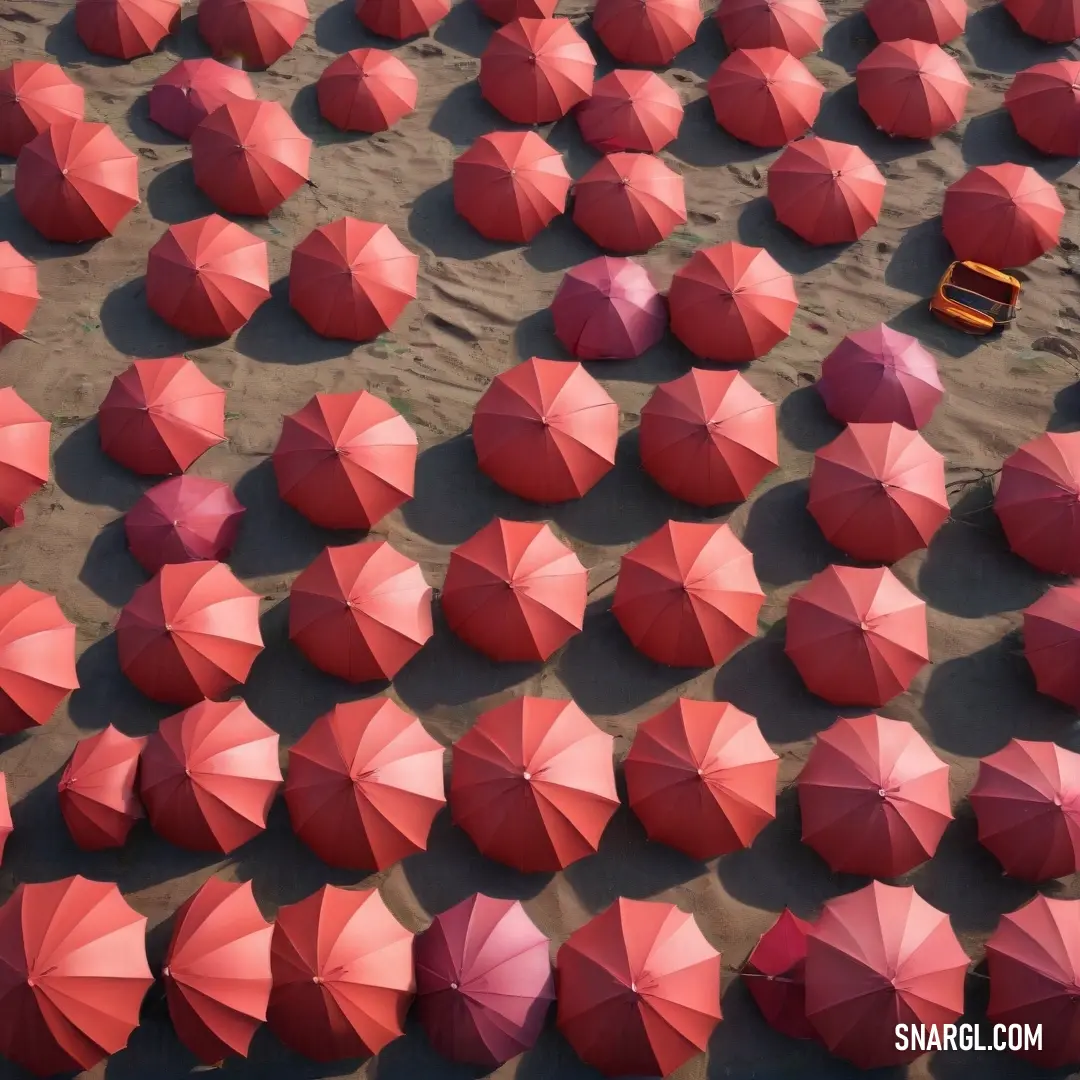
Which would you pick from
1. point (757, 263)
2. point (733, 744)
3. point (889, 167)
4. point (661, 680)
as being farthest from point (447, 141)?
point (733, 744)

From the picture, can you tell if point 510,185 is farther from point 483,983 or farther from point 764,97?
point 483,983

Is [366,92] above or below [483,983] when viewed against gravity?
above

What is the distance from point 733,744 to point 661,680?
170cm

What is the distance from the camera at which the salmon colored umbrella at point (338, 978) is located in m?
11.6

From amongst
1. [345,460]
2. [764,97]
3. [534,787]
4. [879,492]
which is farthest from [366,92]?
[534,787]

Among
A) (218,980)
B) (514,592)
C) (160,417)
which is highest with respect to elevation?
(160,417)

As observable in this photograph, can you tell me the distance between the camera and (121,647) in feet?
45.0

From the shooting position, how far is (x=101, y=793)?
1266 centimetres

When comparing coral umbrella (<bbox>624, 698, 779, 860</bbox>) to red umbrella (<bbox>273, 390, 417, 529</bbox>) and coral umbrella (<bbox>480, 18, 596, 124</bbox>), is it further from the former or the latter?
coral umbrella (<bbox>480, 18, 596, 124</bbox>)

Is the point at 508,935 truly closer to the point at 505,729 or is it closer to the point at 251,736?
the point at 505,729

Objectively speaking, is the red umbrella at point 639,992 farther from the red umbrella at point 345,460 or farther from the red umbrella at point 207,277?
the red umbrella at point 207,277

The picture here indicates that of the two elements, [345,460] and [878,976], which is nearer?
[878,976]

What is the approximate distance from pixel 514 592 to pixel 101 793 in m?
4.83

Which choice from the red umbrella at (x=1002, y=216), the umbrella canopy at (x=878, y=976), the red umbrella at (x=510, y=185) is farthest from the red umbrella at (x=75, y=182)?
the umbrella canopy at (x=878, y=976)
